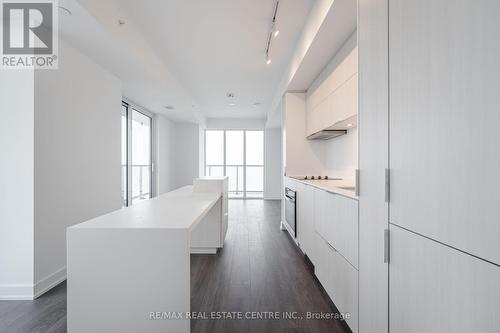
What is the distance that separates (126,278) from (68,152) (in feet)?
6.32

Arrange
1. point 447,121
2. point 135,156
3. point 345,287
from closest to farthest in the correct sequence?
point 447,121 < point 345,287 < point 135,156

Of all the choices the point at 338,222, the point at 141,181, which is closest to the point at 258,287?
the point at 338,222

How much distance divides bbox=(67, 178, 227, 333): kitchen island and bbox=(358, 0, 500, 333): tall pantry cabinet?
1026mm

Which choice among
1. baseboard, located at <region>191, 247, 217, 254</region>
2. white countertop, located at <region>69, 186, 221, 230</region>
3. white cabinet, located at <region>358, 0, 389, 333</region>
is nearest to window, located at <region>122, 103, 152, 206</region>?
baseboard, located at <region>191, 247, 217, 254</region>

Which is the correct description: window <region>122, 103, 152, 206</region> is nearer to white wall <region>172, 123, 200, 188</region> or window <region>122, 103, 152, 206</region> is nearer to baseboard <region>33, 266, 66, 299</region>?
white wall <region>172, 123, 200, 188</region>

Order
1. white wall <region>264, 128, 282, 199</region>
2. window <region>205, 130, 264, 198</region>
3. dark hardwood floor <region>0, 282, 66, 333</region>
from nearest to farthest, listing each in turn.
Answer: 1. dark hardwood floor <region>0, 282, 66, 333</region>
2. white wall <region>264, 128, 282, 199</region>
3. window <region>205, 130, 264, 198</region>

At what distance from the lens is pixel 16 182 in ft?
6.82

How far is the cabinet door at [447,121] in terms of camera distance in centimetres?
70

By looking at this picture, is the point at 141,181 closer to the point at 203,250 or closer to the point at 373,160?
the point at 203,250

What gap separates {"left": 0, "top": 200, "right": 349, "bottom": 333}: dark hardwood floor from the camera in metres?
1.73

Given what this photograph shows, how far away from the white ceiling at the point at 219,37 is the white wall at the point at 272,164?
327 cm

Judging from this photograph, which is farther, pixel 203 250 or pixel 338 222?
pixel 203 250

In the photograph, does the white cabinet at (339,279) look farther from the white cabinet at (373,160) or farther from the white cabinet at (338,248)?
the white cabinet at (373,160)

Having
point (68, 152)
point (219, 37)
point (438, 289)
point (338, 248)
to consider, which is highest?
point (219, 37)
